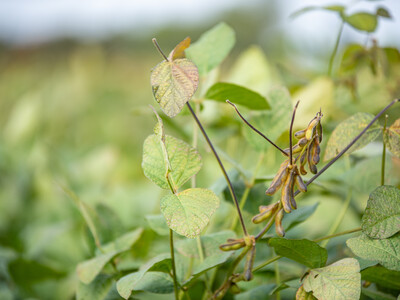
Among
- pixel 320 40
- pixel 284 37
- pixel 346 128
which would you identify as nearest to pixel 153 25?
pixel 284 37

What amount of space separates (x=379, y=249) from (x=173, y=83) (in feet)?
0.63

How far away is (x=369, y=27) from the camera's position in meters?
0.48

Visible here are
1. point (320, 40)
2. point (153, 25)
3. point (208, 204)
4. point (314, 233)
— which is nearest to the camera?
point (208, 204)

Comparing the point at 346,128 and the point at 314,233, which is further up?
the point at 346,128

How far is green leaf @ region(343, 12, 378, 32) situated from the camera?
19.0 inches

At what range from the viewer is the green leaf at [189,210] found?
28 centimetres

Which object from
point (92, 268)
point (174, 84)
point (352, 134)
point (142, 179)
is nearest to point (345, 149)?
point (352, 134)

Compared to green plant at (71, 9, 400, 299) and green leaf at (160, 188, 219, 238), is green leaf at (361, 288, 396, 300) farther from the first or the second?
green leaf at (160, 188, 219, 238)

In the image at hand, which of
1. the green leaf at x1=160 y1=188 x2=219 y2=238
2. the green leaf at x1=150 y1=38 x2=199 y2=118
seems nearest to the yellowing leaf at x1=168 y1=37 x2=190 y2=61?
the green leaf at x1=150 y1=38 x2=199 y2=118

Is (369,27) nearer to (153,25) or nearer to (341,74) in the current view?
(341,74)

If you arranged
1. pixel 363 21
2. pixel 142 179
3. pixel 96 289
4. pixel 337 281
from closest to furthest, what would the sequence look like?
pixel 337 281
pixel 96 289
pixel 363 21
pixel 142 179

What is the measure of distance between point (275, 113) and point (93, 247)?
25 centimetres

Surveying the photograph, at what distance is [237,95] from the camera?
0.40 m

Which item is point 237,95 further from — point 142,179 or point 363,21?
point 142,179
